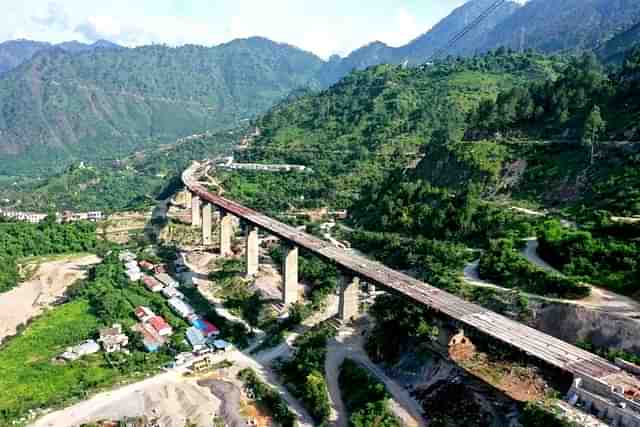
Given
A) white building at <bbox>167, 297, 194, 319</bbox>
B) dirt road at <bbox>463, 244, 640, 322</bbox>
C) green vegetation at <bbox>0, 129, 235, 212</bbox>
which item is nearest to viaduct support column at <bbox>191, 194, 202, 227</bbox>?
green vegetation at <bbox>0, 129, 235, 212</bbox>

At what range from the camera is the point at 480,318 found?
107ft

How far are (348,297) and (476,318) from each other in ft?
42.4

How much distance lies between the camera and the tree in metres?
56.5

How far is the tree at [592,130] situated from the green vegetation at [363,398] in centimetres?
3678

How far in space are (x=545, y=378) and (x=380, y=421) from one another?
9289mm

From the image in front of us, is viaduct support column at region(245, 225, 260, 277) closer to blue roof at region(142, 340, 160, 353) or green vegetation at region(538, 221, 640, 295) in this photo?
blue roof at region(142, 340, 160, 353)

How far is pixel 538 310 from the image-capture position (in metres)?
34.7

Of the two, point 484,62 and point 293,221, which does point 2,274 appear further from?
point 484,62

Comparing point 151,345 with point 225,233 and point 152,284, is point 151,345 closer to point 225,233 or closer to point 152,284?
point 152,284

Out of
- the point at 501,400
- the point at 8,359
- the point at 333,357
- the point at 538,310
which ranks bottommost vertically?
the point at 8,359

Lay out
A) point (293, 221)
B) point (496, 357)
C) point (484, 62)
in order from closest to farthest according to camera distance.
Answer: point (496, 357) < point (293, 221) < point (484, 62)

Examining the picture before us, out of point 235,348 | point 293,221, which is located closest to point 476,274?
point 235,348

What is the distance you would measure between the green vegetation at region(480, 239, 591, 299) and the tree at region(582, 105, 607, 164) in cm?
2063

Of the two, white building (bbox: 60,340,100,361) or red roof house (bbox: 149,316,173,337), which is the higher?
red roof house (bbox: 149,316,173,337)
